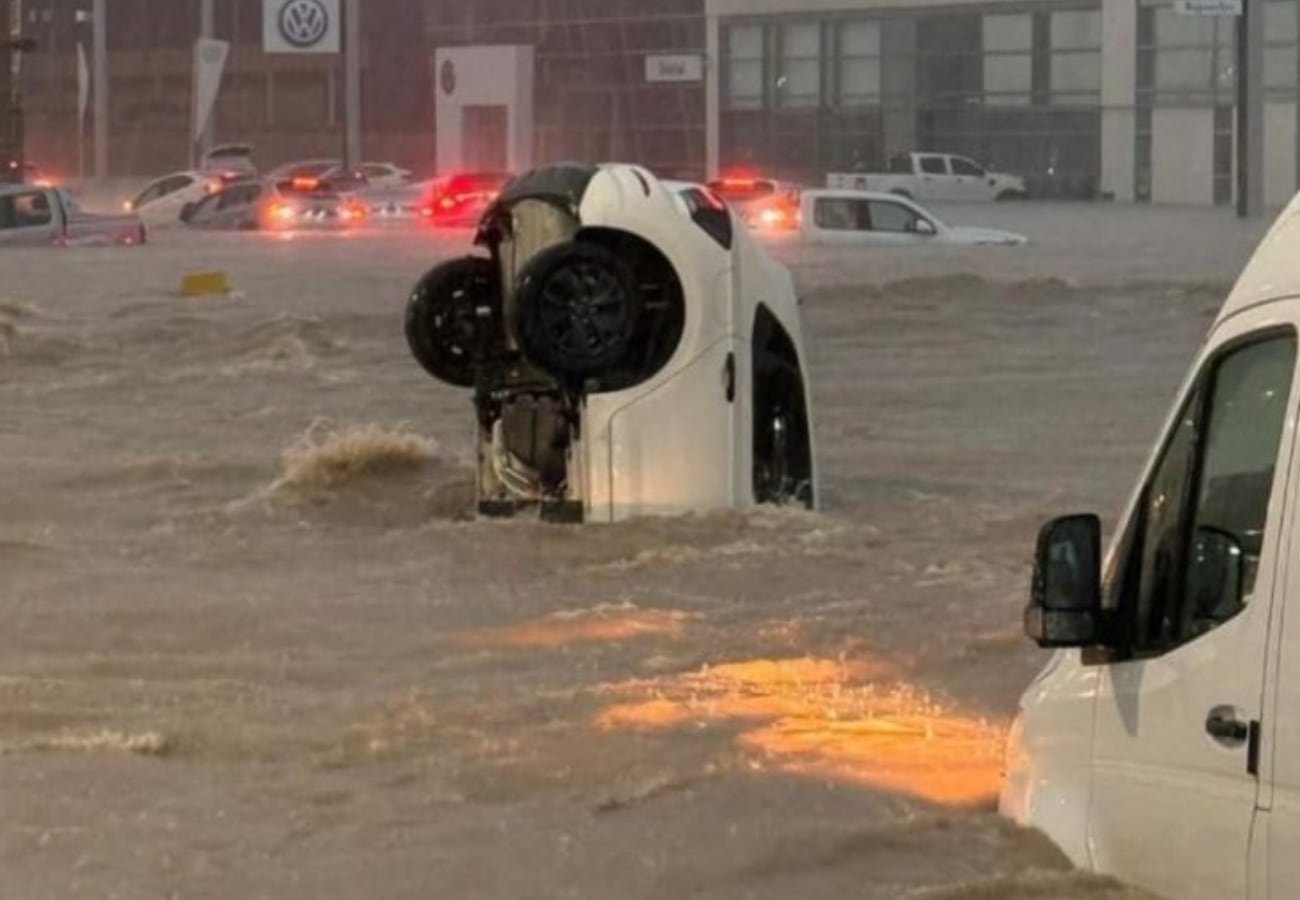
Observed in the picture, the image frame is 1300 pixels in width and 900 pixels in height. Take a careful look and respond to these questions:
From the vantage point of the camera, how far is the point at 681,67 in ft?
214

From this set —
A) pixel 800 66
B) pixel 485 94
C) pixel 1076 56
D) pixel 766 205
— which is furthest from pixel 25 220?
pixel 485 94

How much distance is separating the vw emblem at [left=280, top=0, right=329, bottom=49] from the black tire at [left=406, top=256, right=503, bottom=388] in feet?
162

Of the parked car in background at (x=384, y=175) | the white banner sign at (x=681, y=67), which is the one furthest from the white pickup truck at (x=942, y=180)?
the parked car in background at (x=384, y=175)

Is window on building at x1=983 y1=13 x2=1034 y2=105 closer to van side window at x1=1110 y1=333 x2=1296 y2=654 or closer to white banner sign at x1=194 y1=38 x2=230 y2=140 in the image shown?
white banner sign at x1=194 y1=38 x2=230 y2=140

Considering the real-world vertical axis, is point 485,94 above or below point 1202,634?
above

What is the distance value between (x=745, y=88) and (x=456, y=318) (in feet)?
173

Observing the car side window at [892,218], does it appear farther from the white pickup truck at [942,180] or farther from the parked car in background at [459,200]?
the white pickup truck at [942,180]

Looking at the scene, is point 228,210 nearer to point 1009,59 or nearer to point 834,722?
point 1009,59

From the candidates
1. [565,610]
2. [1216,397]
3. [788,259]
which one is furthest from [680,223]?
[788,259]

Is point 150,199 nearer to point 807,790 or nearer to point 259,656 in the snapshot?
point 259,656

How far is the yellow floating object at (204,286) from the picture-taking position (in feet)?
100

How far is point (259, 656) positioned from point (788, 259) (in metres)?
26.5

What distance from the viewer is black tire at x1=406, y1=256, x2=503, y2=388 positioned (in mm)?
12602

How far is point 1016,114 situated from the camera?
59875 millimetres
